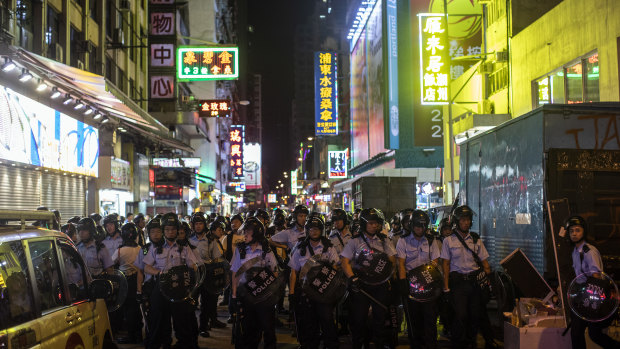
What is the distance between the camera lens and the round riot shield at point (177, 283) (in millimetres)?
8219

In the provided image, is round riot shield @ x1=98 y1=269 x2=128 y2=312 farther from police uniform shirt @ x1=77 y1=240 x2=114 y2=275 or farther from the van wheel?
the van wheel

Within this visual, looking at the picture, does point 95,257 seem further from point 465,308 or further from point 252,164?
point 252,164

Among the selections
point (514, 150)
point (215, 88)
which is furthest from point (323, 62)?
point (514, 150)

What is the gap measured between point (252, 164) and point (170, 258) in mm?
106796

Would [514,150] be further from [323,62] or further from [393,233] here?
[323,62]

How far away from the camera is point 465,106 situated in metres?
25.6

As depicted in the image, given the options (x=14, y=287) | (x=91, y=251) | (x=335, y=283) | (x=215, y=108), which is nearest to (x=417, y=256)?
(x=335, y=283)

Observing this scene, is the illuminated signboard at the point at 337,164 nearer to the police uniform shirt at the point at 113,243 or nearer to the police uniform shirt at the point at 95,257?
the police uniform shirt at the point at 113,243

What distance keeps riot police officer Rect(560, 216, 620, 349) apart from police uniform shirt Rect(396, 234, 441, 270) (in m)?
2.03

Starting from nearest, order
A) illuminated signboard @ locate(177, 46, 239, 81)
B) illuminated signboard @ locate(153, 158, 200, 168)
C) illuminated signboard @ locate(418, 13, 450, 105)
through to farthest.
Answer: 1. illuminated signboard @ locate(177, 46, 239, 81)
2. illuminated signboard @ locate(418, 13, 450, 105)
3. illuminated signboard @ locate(153, 158, 200, 168)

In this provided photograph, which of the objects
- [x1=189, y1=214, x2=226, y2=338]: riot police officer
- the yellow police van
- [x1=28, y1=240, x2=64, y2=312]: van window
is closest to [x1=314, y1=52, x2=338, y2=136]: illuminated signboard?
[x1=189, y1=214, x2=226, y2=338]: riot police officer

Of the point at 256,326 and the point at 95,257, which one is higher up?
the point at 95,257

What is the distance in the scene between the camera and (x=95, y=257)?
382 inches

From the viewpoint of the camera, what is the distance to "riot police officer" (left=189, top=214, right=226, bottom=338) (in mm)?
10734
